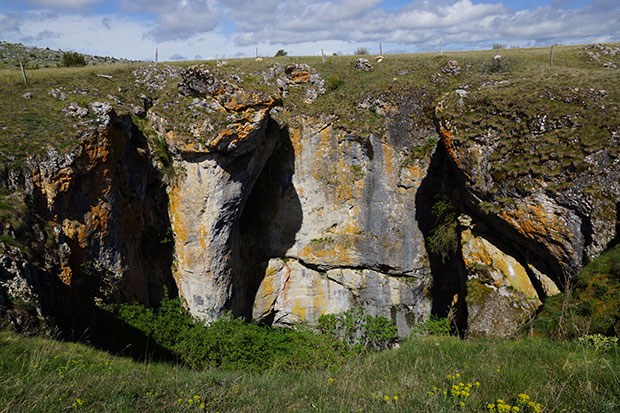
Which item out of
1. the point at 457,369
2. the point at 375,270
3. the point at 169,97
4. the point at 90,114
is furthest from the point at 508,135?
the point at 90,114

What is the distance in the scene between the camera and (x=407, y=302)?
57.2 ft

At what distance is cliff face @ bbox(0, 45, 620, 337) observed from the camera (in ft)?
34.0

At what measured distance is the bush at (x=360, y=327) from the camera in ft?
54.9

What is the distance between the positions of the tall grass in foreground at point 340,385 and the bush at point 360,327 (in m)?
11.5

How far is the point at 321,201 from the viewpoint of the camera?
17.1 metres

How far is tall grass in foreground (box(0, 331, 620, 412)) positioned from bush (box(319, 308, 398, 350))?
1152 centimetres

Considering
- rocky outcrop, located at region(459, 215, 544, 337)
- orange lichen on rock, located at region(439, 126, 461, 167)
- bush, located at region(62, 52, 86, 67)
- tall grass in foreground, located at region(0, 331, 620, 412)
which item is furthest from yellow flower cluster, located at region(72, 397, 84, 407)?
bush, located at region(62, 52, 86, 67)

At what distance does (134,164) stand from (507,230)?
13952 mm

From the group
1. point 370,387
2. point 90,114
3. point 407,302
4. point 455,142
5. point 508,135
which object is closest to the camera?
point 370,387

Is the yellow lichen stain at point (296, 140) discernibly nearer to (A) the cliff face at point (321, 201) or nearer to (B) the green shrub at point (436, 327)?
(A) the cliff face at point (321, 201)

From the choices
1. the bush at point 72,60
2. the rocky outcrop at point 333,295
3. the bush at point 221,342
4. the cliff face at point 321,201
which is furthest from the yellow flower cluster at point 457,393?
the bush at point 72,60

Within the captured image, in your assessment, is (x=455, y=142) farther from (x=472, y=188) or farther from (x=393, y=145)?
(x=393, y=145)

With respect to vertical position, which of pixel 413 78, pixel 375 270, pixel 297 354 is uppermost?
pixel 413 78

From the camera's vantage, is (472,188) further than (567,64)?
No
